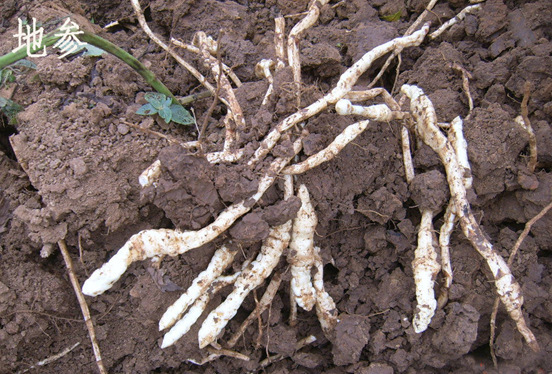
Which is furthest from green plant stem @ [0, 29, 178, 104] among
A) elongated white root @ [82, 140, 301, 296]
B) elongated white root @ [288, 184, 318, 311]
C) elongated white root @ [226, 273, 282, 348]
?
elongated white root @ [226, 273, 282, 348]

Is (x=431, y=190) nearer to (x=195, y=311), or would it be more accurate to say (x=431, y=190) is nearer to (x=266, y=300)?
(x=266, y=300)

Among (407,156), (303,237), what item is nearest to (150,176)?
(303,237)

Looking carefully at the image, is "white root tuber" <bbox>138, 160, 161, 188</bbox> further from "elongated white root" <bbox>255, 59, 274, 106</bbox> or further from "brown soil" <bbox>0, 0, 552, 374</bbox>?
"elongated white root" <bbox>255, 59, 274, 106</bbox>

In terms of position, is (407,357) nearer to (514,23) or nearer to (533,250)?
(533,250)

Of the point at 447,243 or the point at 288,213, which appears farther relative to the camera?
the point at 447,243

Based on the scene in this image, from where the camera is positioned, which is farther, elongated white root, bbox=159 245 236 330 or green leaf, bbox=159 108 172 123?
green leaf, bbox=159 108 172 123

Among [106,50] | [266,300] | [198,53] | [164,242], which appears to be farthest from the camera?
[198,53]
